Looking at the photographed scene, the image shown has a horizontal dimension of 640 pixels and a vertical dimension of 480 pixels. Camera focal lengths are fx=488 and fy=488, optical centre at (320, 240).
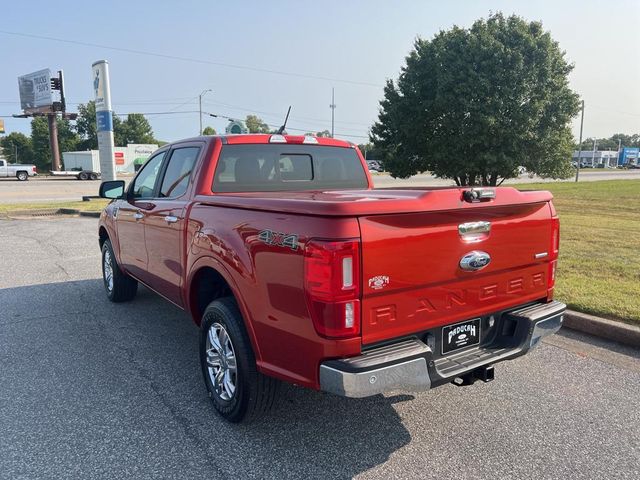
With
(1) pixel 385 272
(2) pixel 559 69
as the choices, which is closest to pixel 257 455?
(1) pixel 385 272

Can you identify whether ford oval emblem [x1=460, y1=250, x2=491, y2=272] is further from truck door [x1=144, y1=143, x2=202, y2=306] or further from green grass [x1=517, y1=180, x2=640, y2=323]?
green grass [x1=517, y1=180, x2=640, y2=323]

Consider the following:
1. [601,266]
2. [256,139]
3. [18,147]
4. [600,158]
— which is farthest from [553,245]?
[600,158]

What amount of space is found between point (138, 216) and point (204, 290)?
1.48 m

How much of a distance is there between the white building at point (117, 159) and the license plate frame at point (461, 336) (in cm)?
5375

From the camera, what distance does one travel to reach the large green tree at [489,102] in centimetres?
1719

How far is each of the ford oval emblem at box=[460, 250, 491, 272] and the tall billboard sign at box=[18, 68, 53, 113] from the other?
64.3 meters

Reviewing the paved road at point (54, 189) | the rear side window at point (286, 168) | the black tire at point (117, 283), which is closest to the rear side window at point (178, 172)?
the rear side window at point (286, 168)

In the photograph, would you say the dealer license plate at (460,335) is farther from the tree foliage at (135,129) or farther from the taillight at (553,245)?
the tree foliage at (135,129)

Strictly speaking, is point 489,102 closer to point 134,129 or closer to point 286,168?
point 286,168

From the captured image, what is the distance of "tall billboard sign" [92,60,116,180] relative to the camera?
57.2 feet

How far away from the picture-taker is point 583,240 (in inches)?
350

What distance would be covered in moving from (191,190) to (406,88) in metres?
17.0

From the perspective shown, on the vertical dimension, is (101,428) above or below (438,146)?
below

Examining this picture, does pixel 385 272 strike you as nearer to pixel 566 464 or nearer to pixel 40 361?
pixel 566 464
